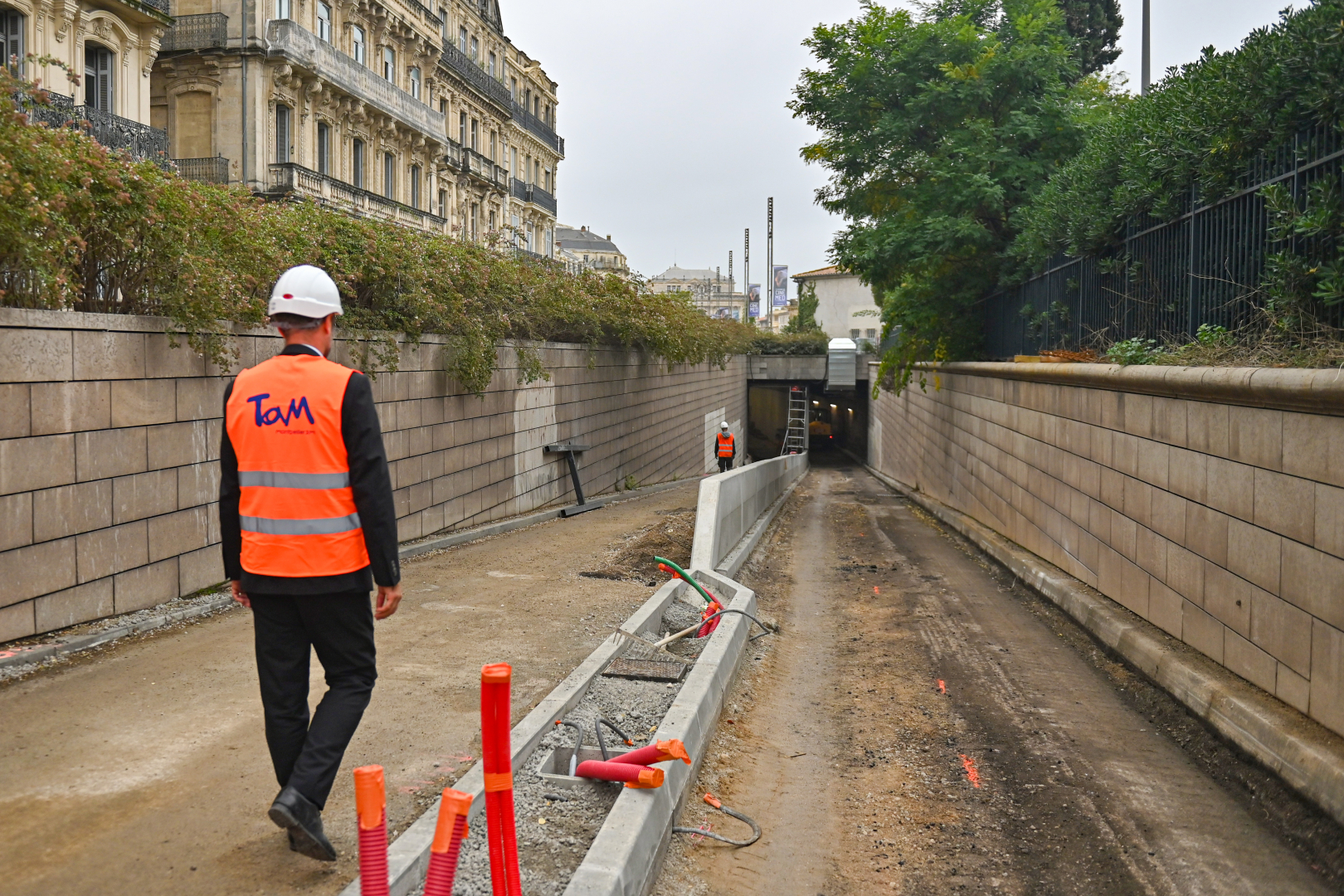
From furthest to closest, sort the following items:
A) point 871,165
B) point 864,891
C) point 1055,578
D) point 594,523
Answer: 1. point 871,165
2. point 594,523
3. point 1055,578
4. point 864,891

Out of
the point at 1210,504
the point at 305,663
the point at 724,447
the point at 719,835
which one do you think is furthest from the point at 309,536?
the point at 724,447

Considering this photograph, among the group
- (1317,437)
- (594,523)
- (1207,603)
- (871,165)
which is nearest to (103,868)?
(1317,437)

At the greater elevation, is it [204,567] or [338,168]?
[338,168]

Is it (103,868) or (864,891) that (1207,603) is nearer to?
(864,891)

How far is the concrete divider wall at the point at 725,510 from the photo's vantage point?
11602 millimetres

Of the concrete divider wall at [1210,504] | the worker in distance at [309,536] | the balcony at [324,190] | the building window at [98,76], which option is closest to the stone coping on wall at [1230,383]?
the concrete divider wall at [1210,504]

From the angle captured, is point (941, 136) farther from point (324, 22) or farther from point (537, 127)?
point (537, 127)

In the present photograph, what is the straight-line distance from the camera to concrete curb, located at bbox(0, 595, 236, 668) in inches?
237

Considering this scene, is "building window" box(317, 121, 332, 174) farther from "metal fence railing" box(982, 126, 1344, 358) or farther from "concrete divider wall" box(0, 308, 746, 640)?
Answer: "metal fence railing" box(982, 126, 1344, 358)

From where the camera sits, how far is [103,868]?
12.0 feet

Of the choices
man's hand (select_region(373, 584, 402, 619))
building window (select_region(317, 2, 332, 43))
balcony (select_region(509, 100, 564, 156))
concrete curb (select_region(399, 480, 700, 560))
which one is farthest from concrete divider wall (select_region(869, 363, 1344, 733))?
balcony (select_region(509, 100, 564, 156))

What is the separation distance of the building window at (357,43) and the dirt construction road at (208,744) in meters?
24.4

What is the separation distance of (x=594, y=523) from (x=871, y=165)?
35.0 ft

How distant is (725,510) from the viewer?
13.0m
